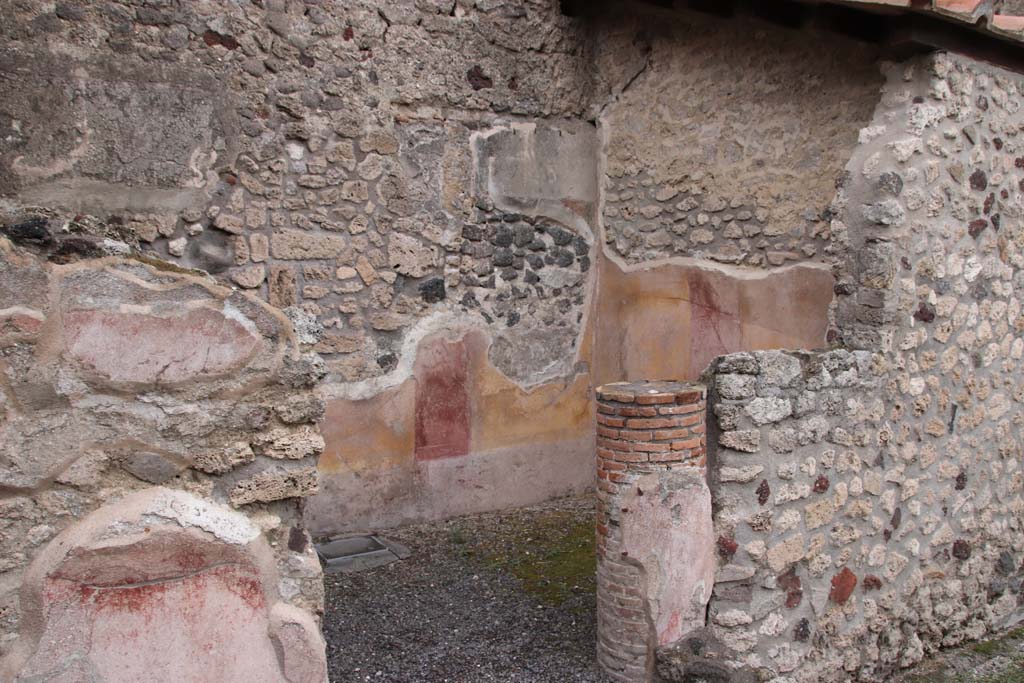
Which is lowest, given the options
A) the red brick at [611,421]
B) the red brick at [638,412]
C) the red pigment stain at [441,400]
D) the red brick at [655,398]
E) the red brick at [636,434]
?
the red pigment stain at [441,400]

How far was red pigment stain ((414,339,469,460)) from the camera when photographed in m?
5.62

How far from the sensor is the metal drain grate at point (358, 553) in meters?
4.91

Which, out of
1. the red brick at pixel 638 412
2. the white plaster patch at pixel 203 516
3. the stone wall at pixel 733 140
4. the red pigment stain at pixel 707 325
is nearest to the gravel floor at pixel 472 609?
the red brick at pixel 638 412

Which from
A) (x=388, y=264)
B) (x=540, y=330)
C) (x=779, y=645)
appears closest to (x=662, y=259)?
(x=540, y=330)

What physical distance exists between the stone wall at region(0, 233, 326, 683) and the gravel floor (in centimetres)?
148

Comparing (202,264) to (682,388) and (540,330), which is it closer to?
(540,330)

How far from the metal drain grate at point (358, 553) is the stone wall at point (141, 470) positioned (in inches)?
98.8

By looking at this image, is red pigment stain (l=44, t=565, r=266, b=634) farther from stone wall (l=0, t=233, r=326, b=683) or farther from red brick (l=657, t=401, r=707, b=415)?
red brick (l=657, t=401, r=707, b=415)

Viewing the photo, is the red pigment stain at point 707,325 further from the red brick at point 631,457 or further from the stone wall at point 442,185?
the red brick at point 631,457

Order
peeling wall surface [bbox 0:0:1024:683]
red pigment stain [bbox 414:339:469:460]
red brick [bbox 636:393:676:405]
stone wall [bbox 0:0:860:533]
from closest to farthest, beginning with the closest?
1. peeling wall surface [bbox 0:0:1024:683]
2. red brick [bbox 636:393:676:405]
3. stone wall [bbox 0:0:860:533]
4. red pigment stain [bbox 414:339:469:460]

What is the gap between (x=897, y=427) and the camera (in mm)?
4086

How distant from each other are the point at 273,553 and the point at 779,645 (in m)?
2.29

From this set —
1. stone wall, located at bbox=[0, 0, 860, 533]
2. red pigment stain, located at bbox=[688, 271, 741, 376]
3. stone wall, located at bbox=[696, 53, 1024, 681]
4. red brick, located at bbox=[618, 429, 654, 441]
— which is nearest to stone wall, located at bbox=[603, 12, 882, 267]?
stone wall, located at bbox=[0, 0, 860, 533]

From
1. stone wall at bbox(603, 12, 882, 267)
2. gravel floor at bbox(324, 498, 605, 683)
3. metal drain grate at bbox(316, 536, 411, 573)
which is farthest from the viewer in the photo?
metal drain grate at bbox(316, 536, 411, 573)
